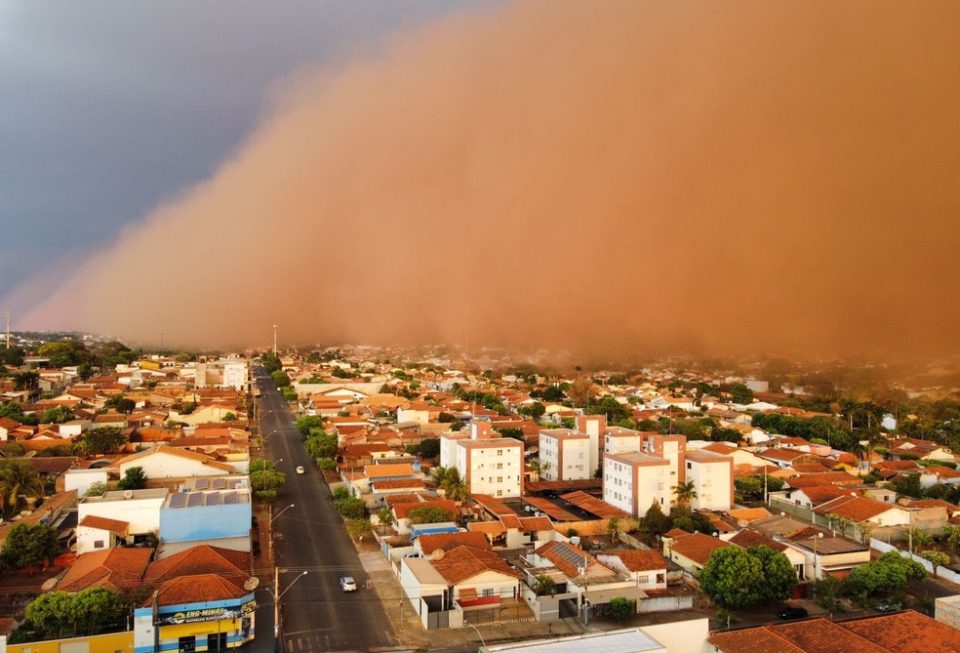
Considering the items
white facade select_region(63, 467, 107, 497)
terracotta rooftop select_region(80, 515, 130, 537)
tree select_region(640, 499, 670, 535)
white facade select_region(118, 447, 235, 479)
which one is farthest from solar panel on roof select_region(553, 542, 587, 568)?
white facade select_region(63, 467, 107, 497)

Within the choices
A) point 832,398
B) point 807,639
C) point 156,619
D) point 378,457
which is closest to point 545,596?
Answer: point 807,639

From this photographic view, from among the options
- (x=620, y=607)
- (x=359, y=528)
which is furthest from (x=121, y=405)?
A: (x=620, y=607)

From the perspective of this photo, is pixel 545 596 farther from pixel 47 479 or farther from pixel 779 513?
pixel 47 479

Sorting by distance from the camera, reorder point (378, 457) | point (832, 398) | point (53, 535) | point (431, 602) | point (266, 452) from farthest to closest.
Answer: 1. point (832, 398)
2. point (266, 452)
3. point (378, 457)
4. point (53, 535)
5. point (431, 602)

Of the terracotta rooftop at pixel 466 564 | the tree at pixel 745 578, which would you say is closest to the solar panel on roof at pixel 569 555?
the terracotta rooftop at pixel 466 564

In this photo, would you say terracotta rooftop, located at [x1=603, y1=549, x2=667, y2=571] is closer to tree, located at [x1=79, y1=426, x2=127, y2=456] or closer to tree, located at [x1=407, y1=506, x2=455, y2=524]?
tree, located at [x1=407, y1=506, x2=455, y2=524]

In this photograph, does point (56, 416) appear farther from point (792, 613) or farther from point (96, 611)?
point (792, 613)
